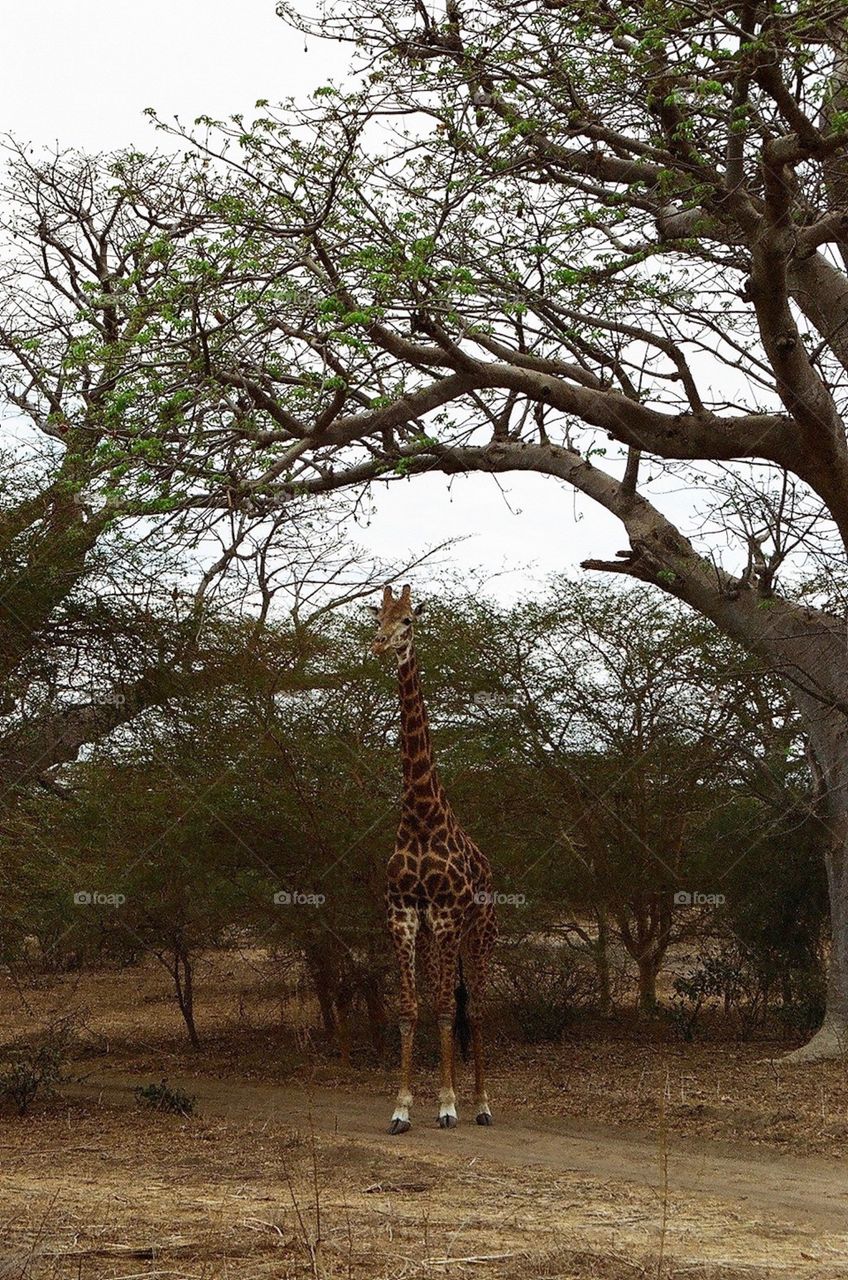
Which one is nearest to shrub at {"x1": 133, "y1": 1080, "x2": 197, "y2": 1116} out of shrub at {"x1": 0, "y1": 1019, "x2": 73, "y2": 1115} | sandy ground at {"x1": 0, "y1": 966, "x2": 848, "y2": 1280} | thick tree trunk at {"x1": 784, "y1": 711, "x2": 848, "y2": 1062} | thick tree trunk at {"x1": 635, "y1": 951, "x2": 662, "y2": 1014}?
sandy ground at {"x1": 0, "y1": 966, "x2": 848, "y2": 1280}

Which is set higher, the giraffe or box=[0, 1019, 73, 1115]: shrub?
the giraffe

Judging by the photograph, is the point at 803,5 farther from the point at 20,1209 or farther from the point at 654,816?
the point at 20,1209

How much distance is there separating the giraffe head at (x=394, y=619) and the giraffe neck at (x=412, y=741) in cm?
30

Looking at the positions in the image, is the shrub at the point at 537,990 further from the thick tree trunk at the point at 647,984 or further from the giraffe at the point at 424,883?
the giraffe at the point at 424,883

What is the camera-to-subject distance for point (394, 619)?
29.9 ft

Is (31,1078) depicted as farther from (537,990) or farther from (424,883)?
(537,990)

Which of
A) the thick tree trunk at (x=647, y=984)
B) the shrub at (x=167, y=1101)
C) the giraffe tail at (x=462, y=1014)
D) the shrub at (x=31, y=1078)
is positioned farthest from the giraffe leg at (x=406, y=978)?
the thick tree trunk at (x=647, y=984)

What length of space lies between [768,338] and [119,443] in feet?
13.9

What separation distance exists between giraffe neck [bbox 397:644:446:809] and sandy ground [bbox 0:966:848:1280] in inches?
79.7

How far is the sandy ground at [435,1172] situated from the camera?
530cm

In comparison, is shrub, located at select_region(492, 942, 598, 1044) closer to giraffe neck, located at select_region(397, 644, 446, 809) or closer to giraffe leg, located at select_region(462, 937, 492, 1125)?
giraffe leg, located at select_region(462, 937, 492, 1125)

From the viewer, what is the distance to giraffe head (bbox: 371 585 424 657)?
9039mm

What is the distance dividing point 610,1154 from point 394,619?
3.30 m

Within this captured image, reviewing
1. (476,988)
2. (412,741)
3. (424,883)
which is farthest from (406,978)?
(412,741)
